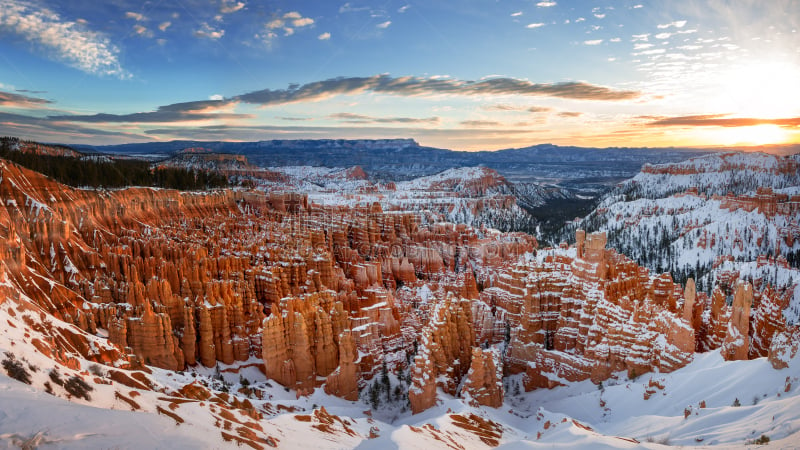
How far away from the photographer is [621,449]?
12.4 metres

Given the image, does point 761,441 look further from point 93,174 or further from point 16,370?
point 93,174

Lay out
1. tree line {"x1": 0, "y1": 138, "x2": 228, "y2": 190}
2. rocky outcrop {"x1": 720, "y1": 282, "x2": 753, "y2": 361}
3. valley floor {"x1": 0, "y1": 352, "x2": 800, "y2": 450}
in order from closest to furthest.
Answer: valley floor {"x1": 0, "y1": 352, "x2": 800, "y2": 450}
rocky outcrop {"x1": 720, "y1": 282, "x2": 753, "y2": 361}
tree line {"x1": 0, "y1": 138, "x2": 228, "y2": 190}

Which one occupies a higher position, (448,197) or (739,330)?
(448,197)

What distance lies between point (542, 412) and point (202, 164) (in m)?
136

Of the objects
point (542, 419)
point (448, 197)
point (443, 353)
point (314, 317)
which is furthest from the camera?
point (448, 197)

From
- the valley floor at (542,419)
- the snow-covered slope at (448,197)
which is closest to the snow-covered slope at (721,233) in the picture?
the snow-covered slope at (448,197)

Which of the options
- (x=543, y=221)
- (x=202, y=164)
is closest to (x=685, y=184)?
(x=543, y=221)

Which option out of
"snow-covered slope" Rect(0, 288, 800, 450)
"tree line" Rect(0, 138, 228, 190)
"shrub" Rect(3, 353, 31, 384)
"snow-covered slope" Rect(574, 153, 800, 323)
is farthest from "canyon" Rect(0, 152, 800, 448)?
"snow-covered slope" Rect(574, 153, 800, 323)

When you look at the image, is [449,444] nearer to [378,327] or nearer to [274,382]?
[274,382]

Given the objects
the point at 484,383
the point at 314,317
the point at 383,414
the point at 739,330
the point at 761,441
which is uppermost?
the point at 761,441

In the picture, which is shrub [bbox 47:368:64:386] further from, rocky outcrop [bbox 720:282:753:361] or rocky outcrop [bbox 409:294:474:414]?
rocky outcrop [bbox 720:282:753:361]

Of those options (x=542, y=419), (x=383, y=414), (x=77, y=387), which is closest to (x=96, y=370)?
(x=77, y=387)

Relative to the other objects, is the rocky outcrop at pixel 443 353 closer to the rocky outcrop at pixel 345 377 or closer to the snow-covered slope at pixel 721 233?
the rocky outcrop at pixel 345 377

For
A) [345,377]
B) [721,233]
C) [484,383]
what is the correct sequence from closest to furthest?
1. [484,383]
2. [345,377]
3. [721,233]
